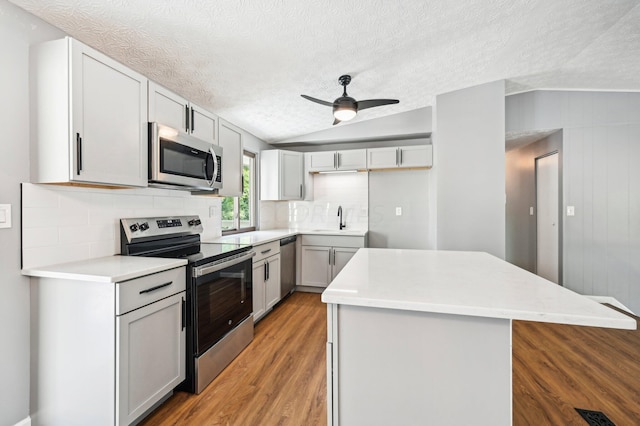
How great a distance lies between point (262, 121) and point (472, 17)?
7.73 feet

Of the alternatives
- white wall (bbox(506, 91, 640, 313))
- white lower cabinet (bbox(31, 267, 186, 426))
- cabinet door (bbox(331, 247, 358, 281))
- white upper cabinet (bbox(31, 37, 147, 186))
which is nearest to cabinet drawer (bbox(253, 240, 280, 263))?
cabinet door (bbox(331, 247, 358, 281))

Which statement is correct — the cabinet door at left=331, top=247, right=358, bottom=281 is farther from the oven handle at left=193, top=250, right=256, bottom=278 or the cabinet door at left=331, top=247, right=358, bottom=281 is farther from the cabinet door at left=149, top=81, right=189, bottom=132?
the cabinet door at left=149, top=81, right=189, bottom=132

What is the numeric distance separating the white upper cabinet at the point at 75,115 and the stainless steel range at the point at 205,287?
1.79ft

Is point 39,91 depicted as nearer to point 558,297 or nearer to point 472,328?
point 472,328

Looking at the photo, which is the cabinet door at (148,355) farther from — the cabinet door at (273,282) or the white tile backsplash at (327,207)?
the white tile backsplash at (327,207)

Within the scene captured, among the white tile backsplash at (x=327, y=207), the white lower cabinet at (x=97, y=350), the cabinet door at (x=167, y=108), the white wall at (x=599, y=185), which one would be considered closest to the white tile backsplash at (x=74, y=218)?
the white lower cabinet at (x=97, y=350)

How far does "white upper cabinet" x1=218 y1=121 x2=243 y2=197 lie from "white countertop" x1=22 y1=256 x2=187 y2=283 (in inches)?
44.3

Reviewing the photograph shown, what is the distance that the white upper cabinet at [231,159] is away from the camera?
2697 mm

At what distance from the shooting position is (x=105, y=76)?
1599 mm

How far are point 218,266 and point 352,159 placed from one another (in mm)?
2680

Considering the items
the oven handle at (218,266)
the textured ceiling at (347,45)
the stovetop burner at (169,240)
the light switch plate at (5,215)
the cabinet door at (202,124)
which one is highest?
the textured ceiling at (347,45)

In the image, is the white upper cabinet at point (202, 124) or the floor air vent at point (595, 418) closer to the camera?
the floor air vent at point (595, 418)

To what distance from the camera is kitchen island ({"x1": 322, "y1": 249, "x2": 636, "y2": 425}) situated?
100 cm

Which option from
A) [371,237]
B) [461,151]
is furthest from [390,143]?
[371,237]
